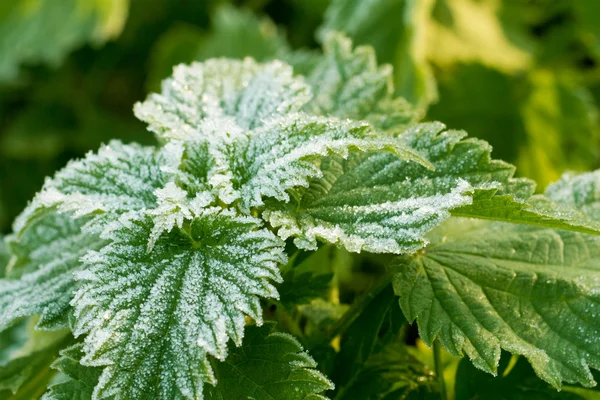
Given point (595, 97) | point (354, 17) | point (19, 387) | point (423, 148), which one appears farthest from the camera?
point (595, 97)

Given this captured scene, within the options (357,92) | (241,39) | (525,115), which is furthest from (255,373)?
(525,115)

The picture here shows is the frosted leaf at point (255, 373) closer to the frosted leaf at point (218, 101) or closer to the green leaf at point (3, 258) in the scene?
the frosted leaf at point (218, 101)

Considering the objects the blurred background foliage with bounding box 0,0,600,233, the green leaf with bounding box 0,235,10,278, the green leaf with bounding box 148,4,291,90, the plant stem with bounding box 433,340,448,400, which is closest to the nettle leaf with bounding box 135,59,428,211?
the plant stem with bounding box 433,340,448,400

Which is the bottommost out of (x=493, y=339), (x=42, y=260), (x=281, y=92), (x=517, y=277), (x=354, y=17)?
(x=493, y=339)

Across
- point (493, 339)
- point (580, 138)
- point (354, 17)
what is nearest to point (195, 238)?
point (493, 339)

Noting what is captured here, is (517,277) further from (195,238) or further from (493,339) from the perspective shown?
(195,238)

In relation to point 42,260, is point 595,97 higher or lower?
higher

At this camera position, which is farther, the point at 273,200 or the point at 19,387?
the point at 19,387

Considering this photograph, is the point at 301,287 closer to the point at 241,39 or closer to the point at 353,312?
the point at 353,312

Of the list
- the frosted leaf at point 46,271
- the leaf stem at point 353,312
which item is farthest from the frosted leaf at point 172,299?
the leaf stem at point 353,312
